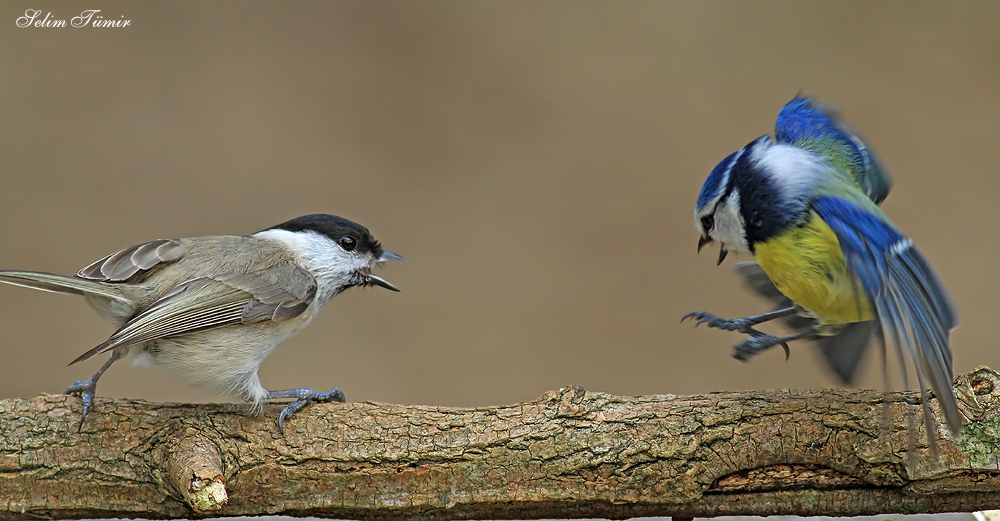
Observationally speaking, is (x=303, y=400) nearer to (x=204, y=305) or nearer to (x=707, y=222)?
(x=204, y=305)

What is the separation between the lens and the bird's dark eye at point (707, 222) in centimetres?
143

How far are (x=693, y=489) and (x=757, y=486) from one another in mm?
111

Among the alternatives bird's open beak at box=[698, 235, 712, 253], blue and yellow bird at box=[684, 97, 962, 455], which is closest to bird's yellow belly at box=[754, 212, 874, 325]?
blue and yellow bird at box=[684, 97, 962, 455]

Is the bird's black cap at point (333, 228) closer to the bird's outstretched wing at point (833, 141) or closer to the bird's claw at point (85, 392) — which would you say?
the bird's claw at point (85, 392)

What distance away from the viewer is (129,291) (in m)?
1.39

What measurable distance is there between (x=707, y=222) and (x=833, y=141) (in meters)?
0.30

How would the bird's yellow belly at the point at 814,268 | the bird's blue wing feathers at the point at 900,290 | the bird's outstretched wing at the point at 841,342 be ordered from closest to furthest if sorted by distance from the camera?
the bird's blue wing feathers at the point at 900,290 < the bird's yellow belly at the point at 814,268 < the bird's outstretched wing at the point at 841,342

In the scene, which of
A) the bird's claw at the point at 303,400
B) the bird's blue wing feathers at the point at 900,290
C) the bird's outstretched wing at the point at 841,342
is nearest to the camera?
the bird's blue wing feathers at the point at 900,290

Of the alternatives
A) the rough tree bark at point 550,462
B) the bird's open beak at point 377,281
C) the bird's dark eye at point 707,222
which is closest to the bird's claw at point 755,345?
the rough tree bark at point 550,462

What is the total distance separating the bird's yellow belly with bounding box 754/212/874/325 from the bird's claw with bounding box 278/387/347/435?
2.60 ft

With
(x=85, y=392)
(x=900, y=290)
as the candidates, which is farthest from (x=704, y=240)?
(x=85, y=392)

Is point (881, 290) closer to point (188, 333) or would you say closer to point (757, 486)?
point (757, 486)

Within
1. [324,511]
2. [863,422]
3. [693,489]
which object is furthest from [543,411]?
[863,422]

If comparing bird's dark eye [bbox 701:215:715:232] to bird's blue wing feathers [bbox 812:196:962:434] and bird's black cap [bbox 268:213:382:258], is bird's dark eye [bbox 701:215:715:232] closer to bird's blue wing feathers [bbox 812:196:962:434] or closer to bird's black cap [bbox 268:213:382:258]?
bird's blue wing feathers [bbox 812:196:962:434]
